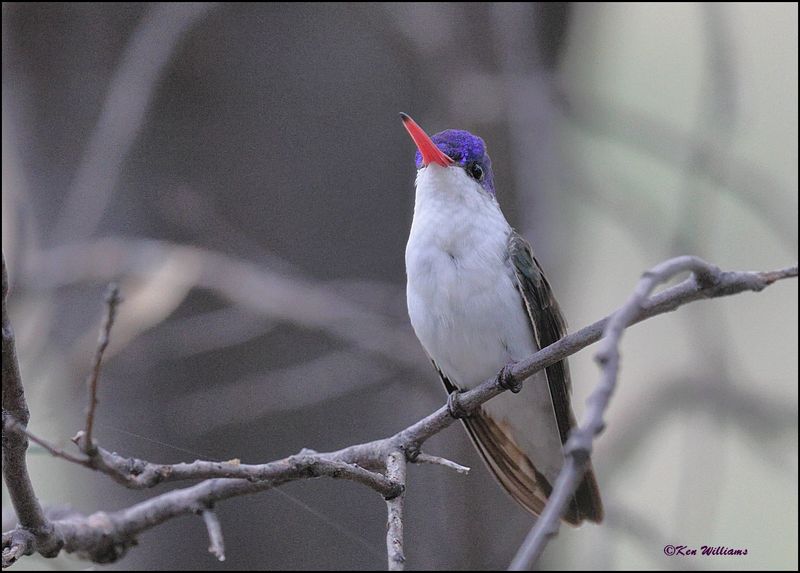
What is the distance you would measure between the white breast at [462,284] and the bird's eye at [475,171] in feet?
0.22

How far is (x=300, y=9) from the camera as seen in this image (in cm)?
420

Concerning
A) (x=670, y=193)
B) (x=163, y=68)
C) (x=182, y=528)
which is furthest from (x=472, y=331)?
(x=670, y=193)

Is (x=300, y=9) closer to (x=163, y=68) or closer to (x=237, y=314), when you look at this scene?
(x=163, y=68)

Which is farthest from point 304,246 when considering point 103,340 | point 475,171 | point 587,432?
point 587,432

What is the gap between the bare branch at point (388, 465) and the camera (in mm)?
1150

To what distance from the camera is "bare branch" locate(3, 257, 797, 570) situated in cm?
115

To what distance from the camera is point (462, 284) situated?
2.80 m

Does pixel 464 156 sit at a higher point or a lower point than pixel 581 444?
higher

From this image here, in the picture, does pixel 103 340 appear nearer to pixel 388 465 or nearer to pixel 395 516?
pixel 395 516

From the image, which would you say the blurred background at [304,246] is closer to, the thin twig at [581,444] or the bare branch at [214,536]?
the bare branch at [214,536]

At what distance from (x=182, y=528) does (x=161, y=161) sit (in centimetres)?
160

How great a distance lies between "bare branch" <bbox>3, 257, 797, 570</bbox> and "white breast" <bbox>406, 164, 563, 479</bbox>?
44cm

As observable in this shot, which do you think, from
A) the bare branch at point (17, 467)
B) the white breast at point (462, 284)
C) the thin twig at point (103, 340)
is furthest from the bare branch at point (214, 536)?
the white breast at point (462, 284)

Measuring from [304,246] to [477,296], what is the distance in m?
1.41
